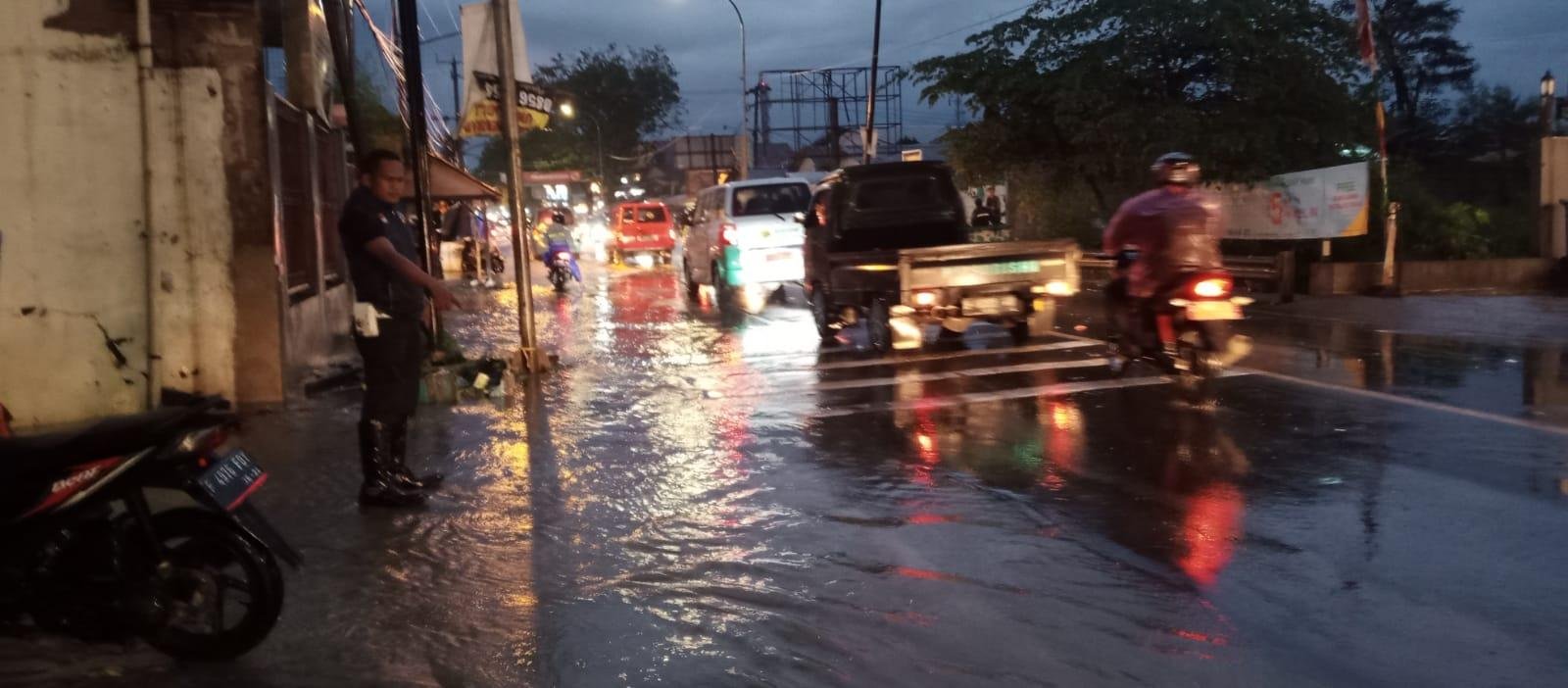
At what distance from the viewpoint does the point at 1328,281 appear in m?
19.9

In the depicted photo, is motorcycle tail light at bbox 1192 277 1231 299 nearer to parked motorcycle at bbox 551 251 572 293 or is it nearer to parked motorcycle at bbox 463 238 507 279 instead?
parked motorcycle at bbox 551 251 572 293

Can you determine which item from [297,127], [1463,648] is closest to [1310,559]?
[1463,648]

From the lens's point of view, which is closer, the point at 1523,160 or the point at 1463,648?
the point at 1463,648

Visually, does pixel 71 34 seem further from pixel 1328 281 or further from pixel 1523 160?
pixel 1523 160

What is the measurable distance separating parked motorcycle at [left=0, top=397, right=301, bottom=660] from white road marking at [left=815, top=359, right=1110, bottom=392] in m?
6.90

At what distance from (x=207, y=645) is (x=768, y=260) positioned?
16462 millimetres

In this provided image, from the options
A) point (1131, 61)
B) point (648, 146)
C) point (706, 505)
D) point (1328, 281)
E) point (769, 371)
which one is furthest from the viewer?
point (648, 146)

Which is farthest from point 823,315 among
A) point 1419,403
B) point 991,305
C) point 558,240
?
point 558,240

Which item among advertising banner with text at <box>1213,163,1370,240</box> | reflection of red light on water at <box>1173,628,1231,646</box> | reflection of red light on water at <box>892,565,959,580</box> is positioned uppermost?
advertising banner with text at <box>1213,163,1370,240</box>

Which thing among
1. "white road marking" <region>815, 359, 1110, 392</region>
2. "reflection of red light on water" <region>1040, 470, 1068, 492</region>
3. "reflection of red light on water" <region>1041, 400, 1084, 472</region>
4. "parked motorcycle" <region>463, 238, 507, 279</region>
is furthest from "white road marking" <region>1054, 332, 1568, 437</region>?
"parked motorcycle" <region>463, 238, 507, 279</region>

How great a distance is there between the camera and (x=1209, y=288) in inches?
387

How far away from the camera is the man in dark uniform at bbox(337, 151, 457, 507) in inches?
265

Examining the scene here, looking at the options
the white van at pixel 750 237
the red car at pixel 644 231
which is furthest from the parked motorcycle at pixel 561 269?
the red car at pixel 644 231

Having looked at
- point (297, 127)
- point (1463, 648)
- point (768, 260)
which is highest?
point (297, 127)
